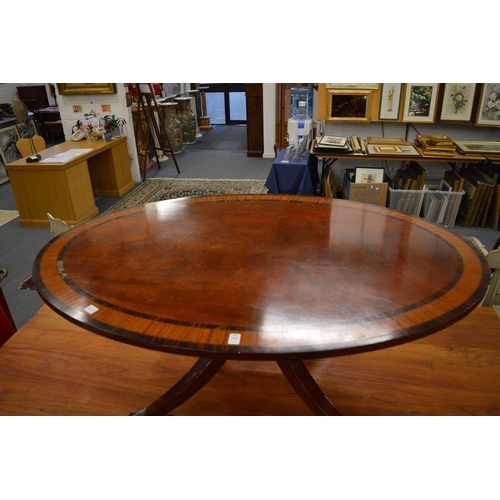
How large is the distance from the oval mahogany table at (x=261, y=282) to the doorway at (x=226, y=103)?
851 cm

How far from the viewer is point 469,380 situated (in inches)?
74.0

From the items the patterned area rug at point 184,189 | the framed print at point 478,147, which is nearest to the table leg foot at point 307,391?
the framed print at point 478,147

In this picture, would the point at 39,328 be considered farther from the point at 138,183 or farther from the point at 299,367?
the point at 138,183

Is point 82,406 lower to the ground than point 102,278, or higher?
lower

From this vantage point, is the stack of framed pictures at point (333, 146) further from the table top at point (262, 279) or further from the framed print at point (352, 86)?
the table top at point (262, 279)

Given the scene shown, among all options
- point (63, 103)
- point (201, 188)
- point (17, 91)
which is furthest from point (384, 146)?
point (17, 91)

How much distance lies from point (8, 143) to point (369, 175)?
5.28 meters

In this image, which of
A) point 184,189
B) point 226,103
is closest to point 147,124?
point 184,189

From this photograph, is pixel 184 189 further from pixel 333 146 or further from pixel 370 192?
pixel 370 192

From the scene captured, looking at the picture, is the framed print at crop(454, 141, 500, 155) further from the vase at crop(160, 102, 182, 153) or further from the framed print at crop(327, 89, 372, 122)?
the vase at crop(160, 102, 182, 153)

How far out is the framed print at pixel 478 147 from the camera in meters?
3.87

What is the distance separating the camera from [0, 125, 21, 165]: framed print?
620cm

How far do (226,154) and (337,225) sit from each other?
575 centimetres

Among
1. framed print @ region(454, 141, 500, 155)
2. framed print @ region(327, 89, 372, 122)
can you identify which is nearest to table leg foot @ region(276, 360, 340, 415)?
framed print @ region(454, 141, 500, 155)
